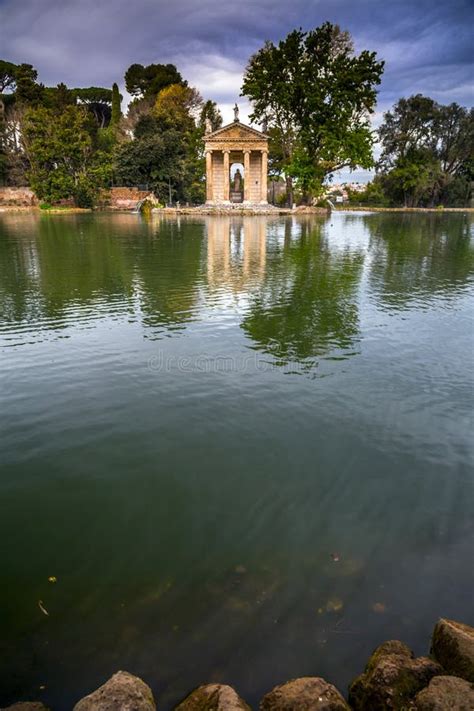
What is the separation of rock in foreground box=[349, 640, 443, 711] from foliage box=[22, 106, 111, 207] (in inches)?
2740

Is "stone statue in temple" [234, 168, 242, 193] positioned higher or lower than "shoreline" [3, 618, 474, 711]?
higher

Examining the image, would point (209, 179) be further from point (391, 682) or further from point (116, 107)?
point (391, 682)

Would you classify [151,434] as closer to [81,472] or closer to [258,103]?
[81,472]

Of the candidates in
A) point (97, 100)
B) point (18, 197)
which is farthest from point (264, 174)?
point (97, 100)

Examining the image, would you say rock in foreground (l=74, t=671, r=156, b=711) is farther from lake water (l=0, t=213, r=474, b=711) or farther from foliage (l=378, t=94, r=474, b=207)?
foliage (l=378, t=94, r=474, b=207)

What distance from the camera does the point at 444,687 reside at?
8.66ft

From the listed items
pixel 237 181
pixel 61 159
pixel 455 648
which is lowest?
pixel 455 648

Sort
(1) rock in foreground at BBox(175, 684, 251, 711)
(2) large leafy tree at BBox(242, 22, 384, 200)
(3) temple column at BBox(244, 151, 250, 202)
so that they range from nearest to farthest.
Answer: (1) rock in foreground at BBox(175, 684, 251, 711) < (2) large leafy tree at BBox(242, 22, 384, 200) < (3) temple column at BBox(244, 151, 250, 202)

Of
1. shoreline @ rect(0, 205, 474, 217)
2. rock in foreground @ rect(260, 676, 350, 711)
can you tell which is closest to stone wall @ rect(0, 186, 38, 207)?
shoreline @ rect(0, 205, 474, 217)

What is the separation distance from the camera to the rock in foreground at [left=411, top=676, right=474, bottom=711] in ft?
8.32

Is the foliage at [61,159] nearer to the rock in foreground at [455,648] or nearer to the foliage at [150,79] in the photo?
the foliage at [150,79]

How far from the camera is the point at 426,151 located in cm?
8219

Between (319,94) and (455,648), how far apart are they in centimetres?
6852

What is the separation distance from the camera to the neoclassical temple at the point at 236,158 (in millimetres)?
68000
